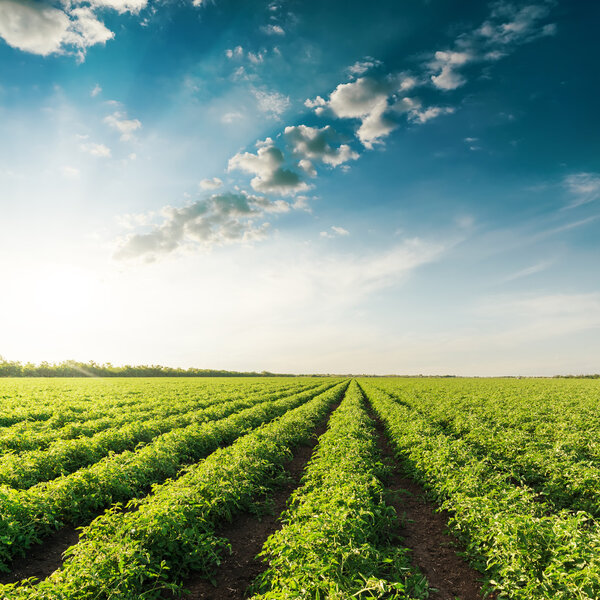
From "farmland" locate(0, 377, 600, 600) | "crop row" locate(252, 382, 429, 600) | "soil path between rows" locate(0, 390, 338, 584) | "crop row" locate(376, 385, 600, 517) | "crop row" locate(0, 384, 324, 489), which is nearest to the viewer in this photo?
"crop row" locate(252, 382, 429, 600)

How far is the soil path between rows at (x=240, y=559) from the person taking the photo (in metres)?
5.76

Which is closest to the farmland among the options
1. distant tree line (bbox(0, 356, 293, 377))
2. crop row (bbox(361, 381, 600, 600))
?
crop row (bbox(361, 381, 600, 600))

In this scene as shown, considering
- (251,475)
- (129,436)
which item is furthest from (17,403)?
(251,475)

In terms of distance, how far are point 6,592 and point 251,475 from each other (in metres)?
5.55

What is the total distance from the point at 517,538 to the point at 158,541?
573 centimetres

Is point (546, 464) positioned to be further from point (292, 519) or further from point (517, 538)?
point (292, 519)

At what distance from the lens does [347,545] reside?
16.0 feet

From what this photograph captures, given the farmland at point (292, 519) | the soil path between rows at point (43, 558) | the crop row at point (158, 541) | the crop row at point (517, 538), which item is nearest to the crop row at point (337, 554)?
the farmland at point (292, 519)

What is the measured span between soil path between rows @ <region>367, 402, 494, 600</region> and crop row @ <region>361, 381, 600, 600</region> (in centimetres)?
33

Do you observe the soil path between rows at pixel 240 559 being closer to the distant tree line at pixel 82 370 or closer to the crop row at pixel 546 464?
the crop row at pixel 546 464

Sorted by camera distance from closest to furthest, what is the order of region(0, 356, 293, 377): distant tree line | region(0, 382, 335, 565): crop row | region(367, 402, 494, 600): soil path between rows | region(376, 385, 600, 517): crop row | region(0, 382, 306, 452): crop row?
region(367, 402, 494, 600): soil path between rows, region(0, 382, 335, 565): crop row, region(376, 385, 600, 517): crop row, region(0, 382, 306, 452): crop row, region(0, 356, 293, 377): distant tree line

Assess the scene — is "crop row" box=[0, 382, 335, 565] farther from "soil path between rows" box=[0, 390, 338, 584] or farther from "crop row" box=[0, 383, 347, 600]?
"crop row" box=[0, 383, 347, 600]

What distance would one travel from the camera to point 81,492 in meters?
7.94

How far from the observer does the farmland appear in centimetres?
459
